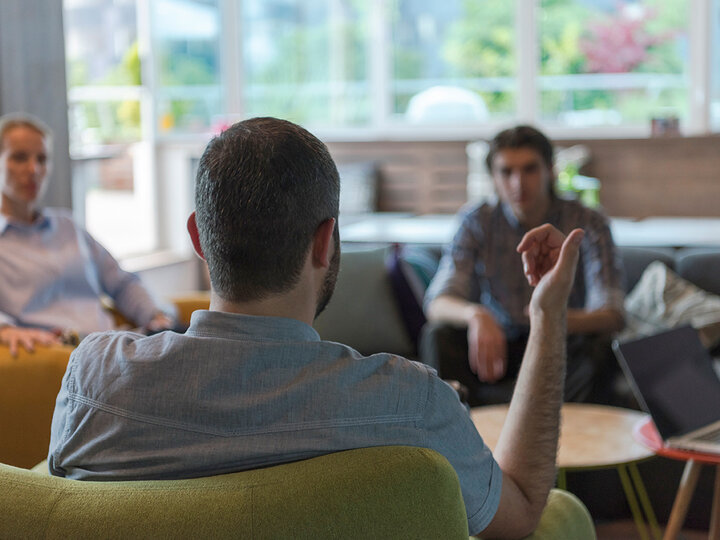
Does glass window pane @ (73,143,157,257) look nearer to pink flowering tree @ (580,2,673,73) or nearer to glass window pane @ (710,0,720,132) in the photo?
pink flowering tree @ (580,2,673,73)

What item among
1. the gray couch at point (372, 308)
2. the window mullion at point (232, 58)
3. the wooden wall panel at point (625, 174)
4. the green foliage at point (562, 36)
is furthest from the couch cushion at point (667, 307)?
the window mullion at point (232, 58)

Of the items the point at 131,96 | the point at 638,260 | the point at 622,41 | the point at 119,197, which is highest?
the point at 622,41

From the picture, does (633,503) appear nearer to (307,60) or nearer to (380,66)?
(380,66)

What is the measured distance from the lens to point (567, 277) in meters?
1.28

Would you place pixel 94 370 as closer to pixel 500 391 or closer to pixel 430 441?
pixel 430 441

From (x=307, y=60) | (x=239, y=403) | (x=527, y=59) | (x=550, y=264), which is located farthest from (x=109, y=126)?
(x=239, y=403)

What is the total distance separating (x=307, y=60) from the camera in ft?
21.6

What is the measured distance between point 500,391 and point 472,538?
1769mm

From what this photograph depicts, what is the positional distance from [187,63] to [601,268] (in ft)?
13.8

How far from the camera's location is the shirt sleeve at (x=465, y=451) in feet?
3.55

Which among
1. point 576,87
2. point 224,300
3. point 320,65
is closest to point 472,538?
point 224,300

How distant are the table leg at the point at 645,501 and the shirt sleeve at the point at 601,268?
547 mm

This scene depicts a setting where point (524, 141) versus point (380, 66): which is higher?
point (380, 66)

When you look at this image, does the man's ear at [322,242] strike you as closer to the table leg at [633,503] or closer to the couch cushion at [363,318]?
the table leg at [633,503]
